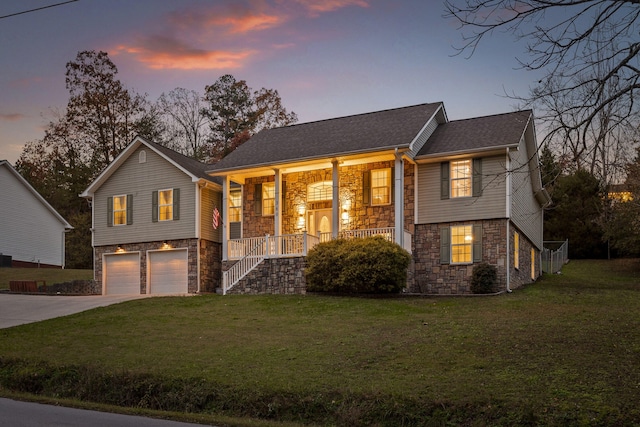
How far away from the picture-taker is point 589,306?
1861cm

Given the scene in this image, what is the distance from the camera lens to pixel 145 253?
28375 millimetres

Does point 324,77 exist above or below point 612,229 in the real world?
above

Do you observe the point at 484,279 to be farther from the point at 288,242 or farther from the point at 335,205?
the point at 288,242

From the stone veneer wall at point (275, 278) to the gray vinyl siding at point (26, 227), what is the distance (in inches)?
833

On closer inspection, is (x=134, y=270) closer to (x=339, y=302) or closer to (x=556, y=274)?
(x=339, y=302)

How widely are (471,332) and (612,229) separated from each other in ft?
74.8

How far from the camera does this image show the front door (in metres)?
26.2

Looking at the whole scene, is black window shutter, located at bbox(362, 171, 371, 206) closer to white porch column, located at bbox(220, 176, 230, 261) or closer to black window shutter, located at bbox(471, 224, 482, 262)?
black window shutter, located at bbox(471, 224, 482, 262)

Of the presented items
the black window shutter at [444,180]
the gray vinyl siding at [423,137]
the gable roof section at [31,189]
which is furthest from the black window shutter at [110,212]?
the black window shutter at [444,180]

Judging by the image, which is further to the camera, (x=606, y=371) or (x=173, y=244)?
(x=173, y=244)

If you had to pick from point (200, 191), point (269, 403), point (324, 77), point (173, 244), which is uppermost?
point (324, 77)

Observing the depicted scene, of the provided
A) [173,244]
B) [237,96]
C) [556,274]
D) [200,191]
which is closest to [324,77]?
[200,191]

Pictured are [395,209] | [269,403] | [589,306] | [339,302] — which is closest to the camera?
[269,403]

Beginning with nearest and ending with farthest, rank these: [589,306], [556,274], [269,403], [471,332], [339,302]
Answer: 1. [269,403]
2. [471,332]
3. [589,306]
4. [339,302]
5. [556,274]
